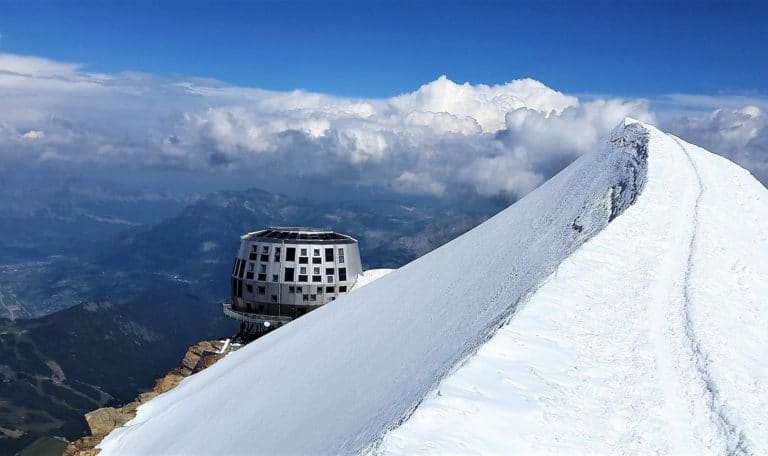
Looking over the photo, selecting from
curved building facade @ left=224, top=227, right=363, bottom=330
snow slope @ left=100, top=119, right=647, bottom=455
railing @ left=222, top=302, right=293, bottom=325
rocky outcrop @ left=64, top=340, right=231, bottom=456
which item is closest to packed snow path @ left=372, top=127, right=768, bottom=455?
snow slope @ left=100, top=119, right=647, bottom=455

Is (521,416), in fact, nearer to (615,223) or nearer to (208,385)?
(615,223)

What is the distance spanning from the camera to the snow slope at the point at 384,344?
1445cm

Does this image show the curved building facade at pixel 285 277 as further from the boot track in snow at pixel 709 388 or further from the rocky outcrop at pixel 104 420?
the boot track in snow at pixel 709 388

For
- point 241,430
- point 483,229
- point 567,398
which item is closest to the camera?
point 567,398

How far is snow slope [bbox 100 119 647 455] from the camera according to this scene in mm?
14445

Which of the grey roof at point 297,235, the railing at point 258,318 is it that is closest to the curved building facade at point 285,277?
the railing at point 258,318

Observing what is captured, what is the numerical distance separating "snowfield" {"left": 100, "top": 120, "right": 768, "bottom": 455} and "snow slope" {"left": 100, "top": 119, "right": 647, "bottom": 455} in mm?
102

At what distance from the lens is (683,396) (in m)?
11.7

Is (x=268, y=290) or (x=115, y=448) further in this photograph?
(x=268, y=290)

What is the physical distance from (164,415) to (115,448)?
2.18m

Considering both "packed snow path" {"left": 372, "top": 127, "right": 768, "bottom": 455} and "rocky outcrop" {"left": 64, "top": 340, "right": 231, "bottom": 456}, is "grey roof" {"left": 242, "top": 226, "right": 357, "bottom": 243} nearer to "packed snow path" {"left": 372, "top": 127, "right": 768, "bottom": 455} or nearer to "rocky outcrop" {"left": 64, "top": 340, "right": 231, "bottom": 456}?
"rocky outcrop" {"left": 64, "top": 340, "right": 231, "bottom": 456}

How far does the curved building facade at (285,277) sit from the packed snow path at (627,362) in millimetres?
56648

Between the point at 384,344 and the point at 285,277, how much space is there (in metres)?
55.3

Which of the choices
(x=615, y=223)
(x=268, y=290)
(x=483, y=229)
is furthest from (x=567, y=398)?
(x=268, y=290)
